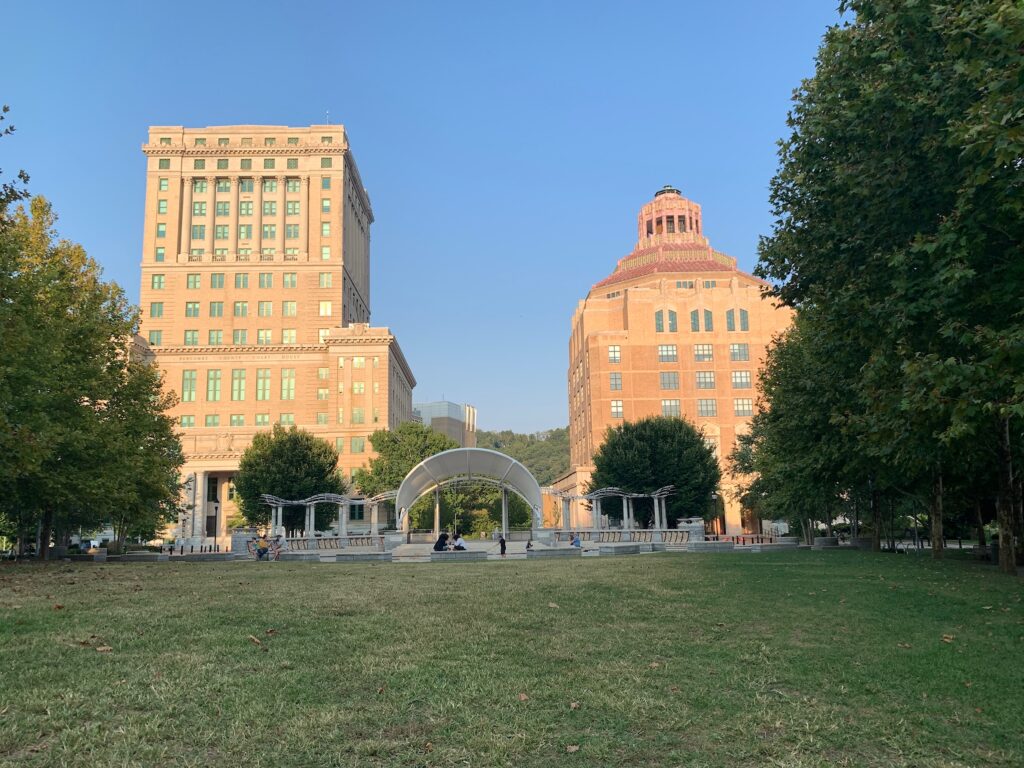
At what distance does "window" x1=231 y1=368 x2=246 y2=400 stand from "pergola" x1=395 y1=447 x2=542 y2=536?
1828 inches

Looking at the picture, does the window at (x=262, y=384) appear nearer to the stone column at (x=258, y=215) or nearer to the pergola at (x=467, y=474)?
the stone column at (x=258, y=215)

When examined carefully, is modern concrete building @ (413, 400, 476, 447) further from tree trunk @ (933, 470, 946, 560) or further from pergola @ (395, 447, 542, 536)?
tree trunk @ (933, 470, 946, 560)

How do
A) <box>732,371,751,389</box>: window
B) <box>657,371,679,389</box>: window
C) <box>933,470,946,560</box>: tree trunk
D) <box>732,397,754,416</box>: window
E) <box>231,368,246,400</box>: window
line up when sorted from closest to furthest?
<box>933,470,946,560</box>: tree trunk → <box>231,368,246,400</box>: window → <box>732,397,754,416</box>: window → <box>732,371,751,389</box>: window → <box>657,371,679,389</box>: window

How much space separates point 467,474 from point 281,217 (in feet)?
192

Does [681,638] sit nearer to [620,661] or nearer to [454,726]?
[620,661]

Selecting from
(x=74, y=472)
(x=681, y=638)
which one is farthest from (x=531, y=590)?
(x=74, y=472)

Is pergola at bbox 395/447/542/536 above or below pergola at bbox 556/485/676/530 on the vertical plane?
above

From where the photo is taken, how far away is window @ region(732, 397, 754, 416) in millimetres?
90625

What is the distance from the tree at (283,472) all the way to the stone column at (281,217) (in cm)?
3680

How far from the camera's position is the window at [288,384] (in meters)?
90.3

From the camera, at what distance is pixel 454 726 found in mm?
6043

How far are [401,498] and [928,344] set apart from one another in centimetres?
3644

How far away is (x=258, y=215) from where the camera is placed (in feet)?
313

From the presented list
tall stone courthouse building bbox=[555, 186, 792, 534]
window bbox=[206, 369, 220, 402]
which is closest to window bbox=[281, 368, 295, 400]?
window bbox=[206, 369, 220, 402]
